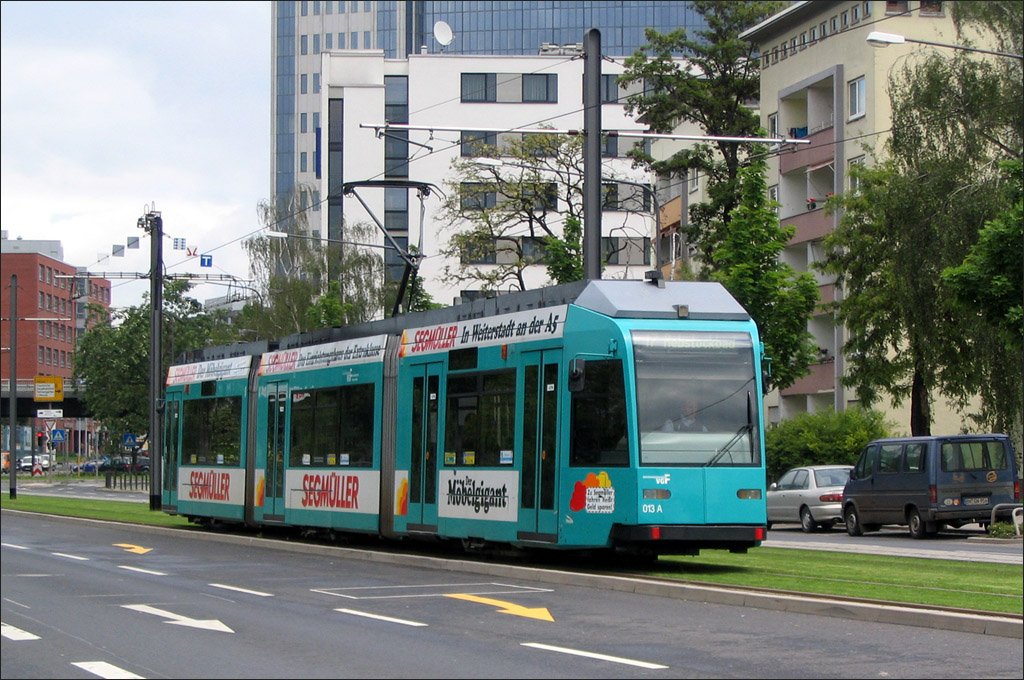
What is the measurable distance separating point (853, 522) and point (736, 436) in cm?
1375

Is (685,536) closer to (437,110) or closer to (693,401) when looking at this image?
(693,401)

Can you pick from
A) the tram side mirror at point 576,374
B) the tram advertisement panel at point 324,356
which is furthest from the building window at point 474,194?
the tram side mirror at point 576,374

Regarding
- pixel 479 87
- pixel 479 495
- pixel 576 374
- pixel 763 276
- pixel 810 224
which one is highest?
pixel 479 87

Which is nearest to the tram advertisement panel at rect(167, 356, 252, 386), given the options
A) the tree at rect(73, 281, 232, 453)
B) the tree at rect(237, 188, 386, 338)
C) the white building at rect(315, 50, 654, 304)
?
the tree at rect(237, 188, 386, 338)

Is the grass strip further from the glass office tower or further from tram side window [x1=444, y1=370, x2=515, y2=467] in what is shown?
the glass office tower

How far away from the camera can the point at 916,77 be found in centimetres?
3659

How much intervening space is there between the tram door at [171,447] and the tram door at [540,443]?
1431 centimetres

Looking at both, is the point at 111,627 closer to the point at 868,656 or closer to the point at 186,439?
the point at 868,656

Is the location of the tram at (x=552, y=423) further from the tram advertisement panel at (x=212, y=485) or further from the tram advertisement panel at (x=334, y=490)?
the tram advertisement panel at (x=212, y=485)

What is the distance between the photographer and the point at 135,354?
75.3 m

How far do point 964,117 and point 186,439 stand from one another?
19253 mm

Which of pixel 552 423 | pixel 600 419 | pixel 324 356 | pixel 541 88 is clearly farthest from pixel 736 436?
pixel 541 88

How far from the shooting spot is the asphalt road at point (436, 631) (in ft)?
32.1

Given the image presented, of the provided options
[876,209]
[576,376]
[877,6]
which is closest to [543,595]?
[576,376]
